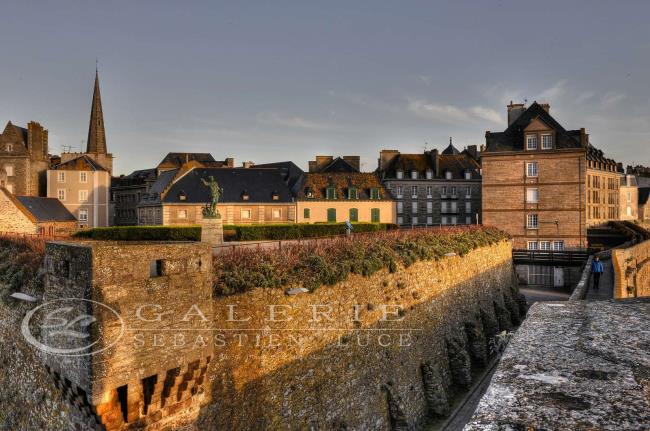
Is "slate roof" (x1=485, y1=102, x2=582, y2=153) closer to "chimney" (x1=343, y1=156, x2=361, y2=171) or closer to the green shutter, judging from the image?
the green shutter

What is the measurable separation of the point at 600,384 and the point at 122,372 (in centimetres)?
587

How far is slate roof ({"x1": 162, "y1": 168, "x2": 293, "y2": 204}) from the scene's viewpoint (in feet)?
132

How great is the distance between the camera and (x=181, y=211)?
1566 inches

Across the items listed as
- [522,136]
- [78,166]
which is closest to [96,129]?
[78,166]

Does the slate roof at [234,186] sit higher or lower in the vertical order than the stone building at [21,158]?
lower

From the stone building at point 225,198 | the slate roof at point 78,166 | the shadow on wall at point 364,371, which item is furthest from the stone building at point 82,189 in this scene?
the shadow on wall at point 364,371

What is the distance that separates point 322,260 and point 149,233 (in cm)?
1778

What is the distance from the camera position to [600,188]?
169 ft

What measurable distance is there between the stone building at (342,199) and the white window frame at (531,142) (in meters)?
13.4

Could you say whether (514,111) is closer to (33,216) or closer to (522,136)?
(522,136)

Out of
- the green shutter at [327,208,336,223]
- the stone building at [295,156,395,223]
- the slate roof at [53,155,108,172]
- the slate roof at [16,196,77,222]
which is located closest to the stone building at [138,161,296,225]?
the stone building at [295,156,395,223]

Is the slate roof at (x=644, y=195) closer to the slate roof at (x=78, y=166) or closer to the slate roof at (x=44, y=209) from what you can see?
the slate roof at (x=78, y=166)

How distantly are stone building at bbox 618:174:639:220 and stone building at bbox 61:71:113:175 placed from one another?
245 feet

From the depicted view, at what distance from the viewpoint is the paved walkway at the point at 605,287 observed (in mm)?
19002
